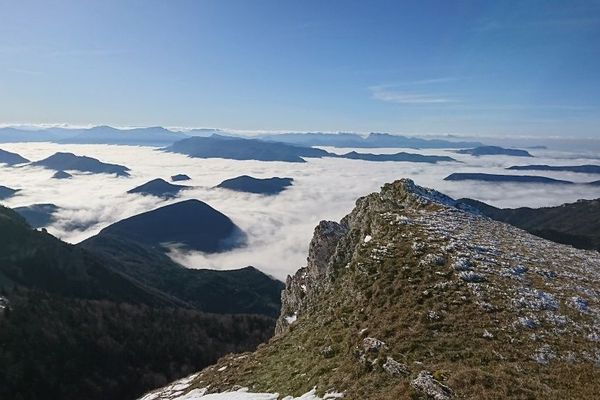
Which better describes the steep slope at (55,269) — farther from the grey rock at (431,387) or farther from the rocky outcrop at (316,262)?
the grey rock at (431,387)

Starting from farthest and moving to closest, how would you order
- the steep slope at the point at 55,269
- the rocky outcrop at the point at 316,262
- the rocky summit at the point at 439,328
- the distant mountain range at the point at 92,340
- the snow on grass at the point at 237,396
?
the steep slope at the point at 55,269
the distant mountain range at the point at 92,340
the rocky outcrop at the point at 316,262
the snow on grass at the point at 237,396
the rocky summit at the point at 439,328

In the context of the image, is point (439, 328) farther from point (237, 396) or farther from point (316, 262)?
point (316, 262)

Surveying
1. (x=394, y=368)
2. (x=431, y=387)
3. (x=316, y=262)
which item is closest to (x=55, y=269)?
(x=316, y=262)

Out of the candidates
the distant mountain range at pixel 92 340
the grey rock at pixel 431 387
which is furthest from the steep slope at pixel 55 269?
the grey rock at pixel 431 387

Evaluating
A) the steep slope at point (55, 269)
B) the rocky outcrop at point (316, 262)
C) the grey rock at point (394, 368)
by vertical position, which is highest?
the grey rock at point (394, 368)

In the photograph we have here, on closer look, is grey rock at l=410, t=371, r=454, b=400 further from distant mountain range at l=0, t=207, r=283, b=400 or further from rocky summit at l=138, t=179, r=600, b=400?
distant mountain range at l=0, t=207, r=283, b=400

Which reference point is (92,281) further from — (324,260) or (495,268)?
(495,268)

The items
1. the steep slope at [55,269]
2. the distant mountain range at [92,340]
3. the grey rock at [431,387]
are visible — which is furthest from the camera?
the steep slope at [55,269]

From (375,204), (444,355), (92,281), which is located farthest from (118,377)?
(92,281)
